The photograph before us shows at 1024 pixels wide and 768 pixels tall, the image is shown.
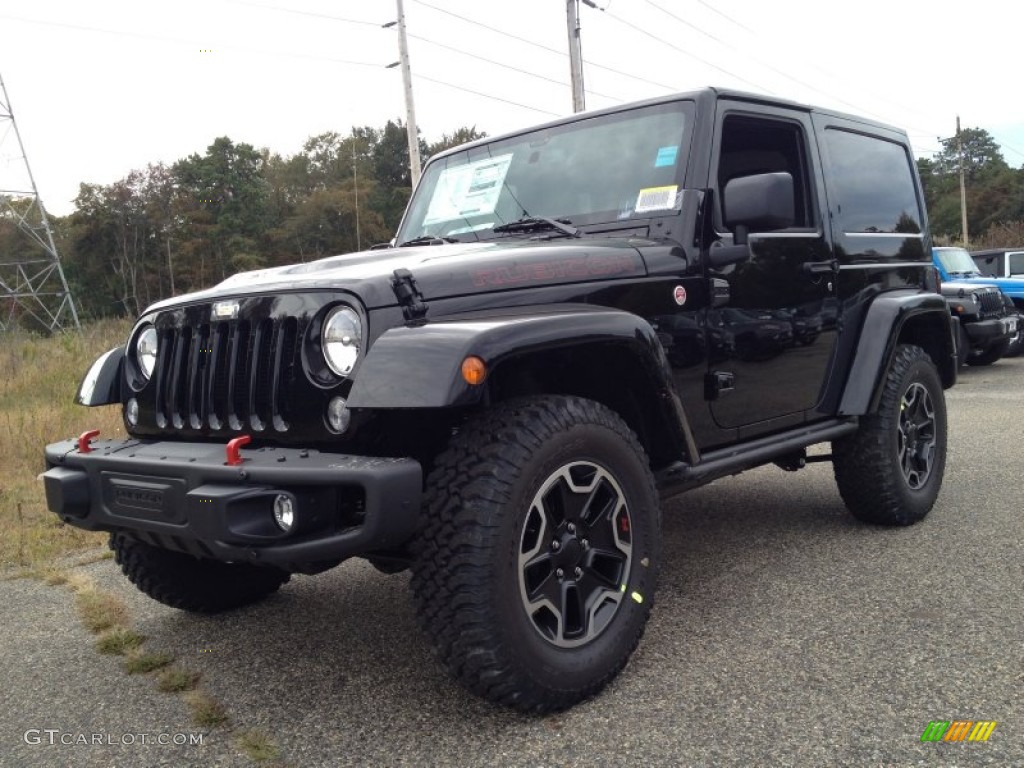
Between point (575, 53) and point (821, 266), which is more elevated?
point (575, 53)

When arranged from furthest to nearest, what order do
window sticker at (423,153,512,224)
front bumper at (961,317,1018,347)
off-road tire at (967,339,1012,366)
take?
off-road tire at (967,339,1012,366) < front bumper at (961,317,1018,347) < window sticker at (423,153,512,224)

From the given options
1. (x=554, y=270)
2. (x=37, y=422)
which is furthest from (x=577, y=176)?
(x=37, y=422)

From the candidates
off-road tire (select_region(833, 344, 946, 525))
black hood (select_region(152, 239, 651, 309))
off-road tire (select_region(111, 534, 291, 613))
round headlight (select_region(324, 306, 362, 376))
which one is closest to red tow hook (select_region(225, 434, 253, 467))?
round headlight (select_region(324, 306, 362, 376))

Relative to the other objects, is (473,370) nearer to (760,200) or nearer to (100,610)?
(760,200)

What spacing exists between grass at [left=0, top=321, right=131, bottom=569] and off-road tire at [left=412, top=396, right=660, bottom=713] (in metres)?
3.13

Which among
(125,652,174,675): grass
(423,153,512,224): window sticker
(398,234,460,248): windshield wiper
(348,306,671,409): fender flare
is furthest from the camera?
(423,153,512,224): window sticker

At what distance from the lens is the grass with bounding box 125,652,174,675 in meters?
3.12

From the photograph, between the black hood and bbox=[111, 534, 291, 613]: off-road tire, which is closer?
the black hood

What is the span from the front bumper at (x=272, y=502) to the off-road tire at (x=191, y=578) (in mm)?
809

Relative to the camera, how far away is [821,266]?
13.1 feet

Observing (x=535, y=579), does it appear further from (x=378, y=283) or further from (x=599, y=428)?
(x=378, y=283)

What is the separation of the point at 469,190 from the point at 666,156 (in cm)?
97

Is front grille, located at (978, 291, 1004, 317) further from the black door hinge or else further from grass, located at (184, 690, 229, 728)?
grass, located at (184, 690, 229, 728)

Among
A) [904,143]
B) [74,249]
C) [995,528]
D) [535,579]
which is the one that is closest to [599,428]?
[535,579]
